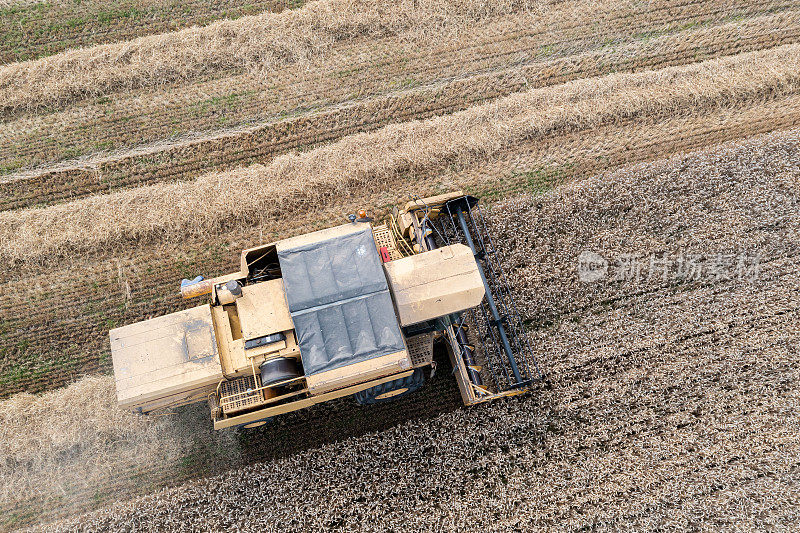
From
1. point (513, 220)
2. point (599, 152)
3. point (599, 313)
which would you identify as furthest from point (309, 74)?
point (599, 313)

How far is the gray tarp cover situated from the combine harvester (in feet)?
0.06

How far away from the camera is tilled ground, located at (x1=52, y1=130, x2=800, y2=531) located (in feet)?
34.6

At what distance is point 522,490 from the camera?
419 inches

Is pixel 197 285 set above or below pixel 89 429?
above

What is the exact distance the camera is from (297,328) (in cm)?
816

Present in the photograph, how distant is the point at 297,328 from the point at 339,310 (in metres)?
0.79

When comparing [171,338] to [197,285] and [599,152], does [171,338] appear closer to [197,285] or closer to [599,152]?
[197,285]

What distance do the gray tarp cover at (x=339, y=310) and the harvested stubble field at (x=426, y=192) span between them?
3545 millimetres

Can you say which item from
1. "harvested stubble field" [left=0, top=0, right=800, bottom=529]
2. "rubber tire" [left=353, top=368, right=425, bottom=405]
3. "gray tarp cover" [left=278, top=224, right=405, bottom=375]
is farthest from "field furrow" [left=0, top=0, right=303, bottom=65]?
"rubber tire" [left=353, top=368, right=425, bottom=405]

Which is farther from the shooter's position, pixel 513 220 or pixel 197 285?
pixel 513 220

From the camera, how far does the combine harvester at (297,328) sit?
27.0 ft

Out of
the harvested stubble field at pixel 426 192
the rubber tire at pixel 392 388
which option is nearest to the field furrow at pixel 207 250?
the harvested stubble field at pixel 426 192

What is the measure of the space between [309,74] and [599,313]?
400 inches

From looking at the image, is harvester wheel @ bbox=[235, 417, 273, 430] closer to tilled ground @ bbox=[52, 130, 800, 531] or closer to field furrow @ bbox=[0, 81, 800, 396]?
tilled ground @ bbox=[52, 130, 800, 531]
